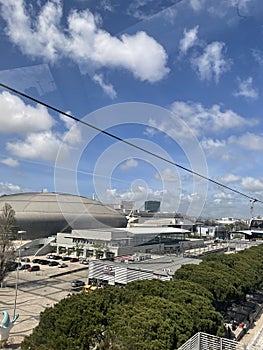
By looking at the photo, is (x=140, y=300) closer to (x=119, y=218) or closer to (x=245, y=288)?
(x=245, y=288)

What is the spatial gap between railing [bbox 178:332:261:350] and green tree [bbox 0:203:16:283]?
1283cm

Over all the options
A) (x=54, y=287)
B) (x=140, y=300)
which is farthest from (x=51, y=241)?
(x=140, y=300)

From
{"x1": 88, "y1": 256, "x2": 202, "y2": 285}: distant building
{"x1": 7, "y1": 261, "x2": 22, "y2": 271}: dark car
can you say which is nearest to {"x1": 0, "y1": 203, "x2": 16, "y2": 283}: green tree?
{"x1": 7, "y1": 261, "x2": 22, "y2": 271}: dark car

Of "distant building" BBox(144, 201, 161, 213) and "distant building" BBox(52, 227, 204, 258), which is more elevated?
"distant building" BBox(144, 201, 161, 213)

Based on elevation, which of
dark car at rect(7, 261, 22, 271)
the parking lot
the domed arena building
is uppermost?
the domed arena building

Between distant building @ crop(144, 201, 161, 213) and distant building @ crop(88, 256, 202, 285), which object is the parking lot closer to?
distant building @ crop(88, 256, 202, 285)

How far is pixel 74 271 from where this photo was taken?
21.6 meters

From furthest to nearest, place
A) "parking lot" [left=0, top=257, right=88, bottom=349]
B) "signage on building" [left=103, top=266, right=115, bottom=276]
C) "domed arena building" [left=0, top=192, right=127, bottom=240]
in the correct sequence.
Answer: "domed arena building" [left=0, top=192, right=127, bottom=240]
"signage on building" [left=103, top=266, right=115, bottom=276]
"parking lot" [left=0, top=257, right=88, bottom=349]

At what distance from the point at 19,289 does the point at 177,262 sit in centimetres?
874

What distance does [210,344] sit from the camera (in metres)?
5.76

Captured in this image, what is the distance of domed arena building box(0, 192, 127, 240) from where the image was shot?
33281mm

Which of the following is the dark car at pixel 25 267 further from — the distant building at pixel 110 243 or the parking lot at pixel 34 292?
the distant building at pixel 110 243

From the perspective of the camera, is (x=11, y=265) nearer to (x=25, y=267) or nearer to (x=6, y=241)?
(x=6, y=241)

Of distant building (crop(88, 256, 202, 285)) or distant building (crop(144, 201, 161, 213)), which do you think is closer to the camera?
distant building (crop(88, 256, 202, 285))
